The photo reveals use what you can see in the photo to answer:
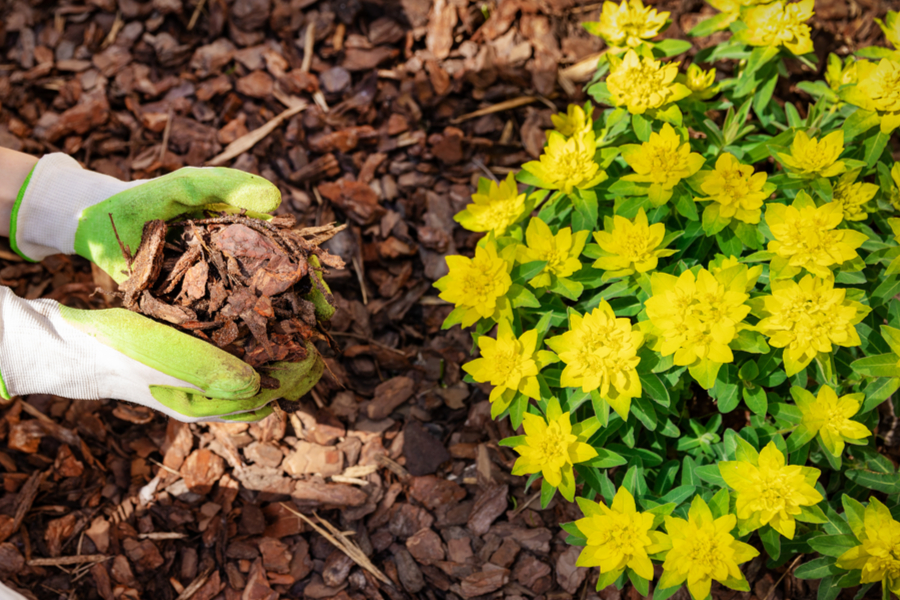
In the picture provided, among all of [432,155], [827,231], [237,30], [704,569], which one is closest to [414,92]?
[432,155]

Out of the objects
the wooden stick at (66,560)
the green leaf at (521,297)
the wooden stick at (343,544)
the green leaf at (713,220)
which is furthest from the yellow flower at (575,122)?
the wooden stick at (66,560)

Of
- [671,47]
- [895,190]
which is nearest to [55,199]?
[671,47]

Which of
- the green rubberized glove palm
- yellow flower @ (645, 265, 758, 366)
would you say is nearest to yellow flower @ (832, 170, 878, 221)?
yellow flower @ (645, 265, 758, 366)

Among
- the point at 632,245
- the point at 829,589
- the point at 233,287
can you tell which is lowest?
the point at 829,589

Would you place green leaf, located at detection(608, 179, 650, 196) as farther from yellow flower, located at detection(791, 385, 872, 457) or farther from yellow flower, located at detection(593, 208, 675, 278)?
yellow flower, located at detection(791, 385, 872, 457)

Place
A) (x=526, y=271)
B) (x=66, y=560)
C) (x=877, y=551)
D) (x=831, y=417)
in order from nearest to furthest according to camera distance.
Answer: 1. (x=877, y=551)
2. (x=831, y=417)
3. (x=526, y=271)
4. (x=66, y=560)

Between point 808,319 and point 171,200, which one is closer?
point 808,319

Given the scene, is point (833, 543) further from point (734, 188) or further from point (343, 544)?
point (343, 544)

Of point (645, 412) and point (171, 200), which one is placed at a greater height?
point (171, 200)
